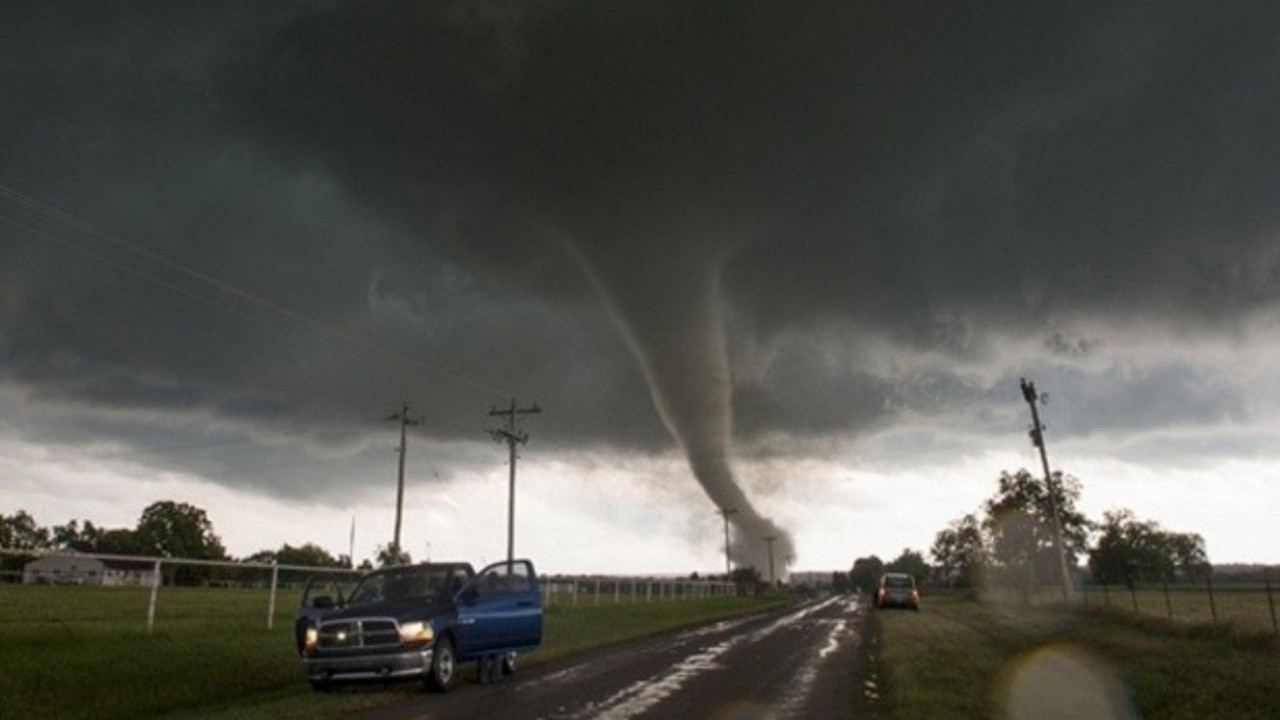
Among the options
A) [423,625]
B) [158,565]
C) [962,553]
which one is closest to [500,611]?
[423,625]

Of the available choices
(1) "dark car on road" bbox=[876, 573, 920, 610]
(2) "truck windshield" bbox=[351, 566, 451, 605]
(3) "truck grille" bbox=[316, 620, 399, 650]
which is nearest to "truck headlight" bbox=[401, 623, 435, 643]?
(3) "truck grille" bbox=[316, 620, 399, 650]

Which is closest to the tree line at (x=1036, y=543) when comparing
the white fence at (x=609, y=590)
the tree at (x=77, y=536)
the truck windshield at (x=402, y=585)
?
the white fence at (x=609, y=590)

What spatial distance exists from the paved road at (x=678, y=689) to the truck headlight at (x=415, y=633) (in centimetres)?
87

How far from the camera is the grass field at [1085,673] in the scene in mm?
11242

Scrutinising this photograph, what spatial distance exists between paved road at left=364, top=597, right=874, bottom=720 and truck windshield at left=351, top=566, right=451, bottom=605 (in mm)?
1723

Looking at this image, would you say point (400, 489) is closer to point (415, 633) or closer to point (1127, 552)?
point (415, 633)

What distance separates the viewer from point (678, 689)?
44.7ft

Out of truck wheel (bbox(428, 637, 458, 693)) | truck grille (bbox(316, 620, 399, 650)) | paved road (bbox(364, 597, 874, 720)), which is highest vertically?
truck grille (bbox(316, 620, 399, 650))

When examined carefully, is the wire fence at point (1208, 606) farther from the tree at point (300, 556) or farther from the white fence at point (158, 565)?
the tree at point (300, 556)

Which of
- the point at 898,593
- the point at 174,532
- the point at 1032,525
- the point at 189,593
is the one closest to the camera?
the point at 898,593

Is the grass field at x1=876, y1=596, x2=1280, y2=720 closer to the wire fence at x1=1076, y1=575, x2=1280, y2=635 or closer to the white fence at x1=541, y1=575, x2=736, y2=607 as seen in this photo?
the wire fence at x1=1076, y1=575, x2=1280, y2=635

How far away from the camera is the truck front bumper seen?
13.2 m

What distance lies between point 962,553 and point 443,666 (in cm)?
11919

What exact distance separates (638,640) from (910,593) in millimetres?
25802
